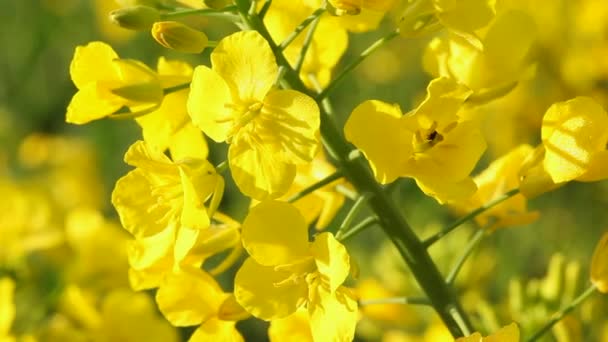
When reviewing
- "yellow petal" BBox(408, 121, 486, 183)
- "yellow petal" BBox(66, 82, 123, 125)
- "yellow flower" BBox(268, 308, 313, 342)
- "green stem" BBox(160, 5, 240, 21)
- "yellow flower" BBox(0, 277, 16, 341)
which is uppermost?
"green stem" BBox(160, 5, 240, 21)

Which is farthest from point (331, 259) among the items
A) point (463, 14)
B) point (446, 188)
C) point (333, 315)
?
point (463, 14)

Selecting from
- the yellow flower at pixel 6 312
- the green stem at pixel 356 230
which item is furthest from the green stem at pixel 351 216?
the yellow flower at pixel 6 312

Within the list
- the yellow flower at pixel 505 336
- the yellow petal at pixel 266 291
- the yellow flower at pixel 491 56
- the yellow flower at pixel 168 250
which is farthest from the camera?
the yellow flower at pixel 491 56

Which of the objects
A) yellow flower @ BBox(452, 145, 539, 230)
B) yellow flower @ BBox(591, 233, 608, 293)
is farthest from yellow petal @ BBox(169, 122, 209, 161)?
yellow flower @ BBox(591, 233, 608, 293)

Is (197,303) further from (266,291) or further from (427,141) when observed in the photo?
(427,141)

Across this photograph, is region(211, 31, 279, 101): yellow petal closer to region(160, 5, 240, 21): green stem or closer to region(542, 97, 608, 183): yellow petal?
region(160, 5, 240, 21): green stem

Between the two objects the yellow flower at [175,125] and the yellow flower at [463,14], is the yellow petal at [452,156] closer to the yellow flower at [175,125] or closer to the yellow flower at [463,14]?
the yellow flower at [463,14]
